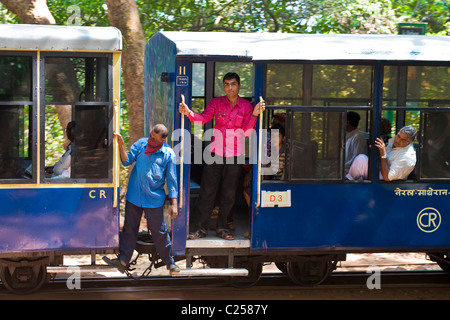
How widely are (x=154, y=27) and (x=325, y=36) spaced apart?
602cm

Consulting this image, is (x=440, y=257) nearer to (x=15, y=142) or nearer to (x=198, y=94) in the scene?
(x=198, y=94)

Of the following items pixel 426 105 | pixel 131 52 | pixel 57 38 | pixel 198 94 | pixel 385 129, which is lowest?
pixel 385 129

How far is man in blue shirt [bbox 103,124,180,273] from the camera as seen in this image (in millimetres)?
7000

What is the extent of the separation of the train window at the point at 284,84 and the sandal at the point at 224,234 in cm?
150

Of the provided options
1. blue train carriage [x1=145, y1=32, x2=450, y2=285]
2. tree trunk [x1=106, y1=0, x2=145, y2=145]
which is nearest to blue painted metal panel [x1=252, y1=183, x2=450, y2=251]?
blue train carriage [x1=145, y1=32, x2=450, y2=285]

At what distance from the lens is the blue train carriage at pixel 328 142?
7.22 m

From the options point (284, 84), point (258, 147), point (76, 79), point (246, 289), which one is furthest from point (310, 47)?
point (246, 289)

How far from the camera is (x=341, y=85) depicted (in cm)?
751

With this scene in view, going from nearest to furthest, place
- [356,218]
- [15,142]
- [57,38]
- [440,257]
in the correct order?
[57,38], [15,142], [356,218], [440,257]

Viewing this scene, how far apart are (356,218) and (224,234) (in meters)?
1.49

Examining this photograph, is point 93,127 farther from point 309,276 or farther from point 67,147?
point 309,276

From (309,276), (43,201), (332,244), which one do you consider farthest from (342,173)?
(43,201)

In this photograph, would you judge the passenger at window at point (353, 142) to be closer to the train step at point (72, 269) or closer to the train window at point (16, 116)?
the train step at point (72, 269)

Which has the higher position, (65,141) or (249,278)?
(65,141)
